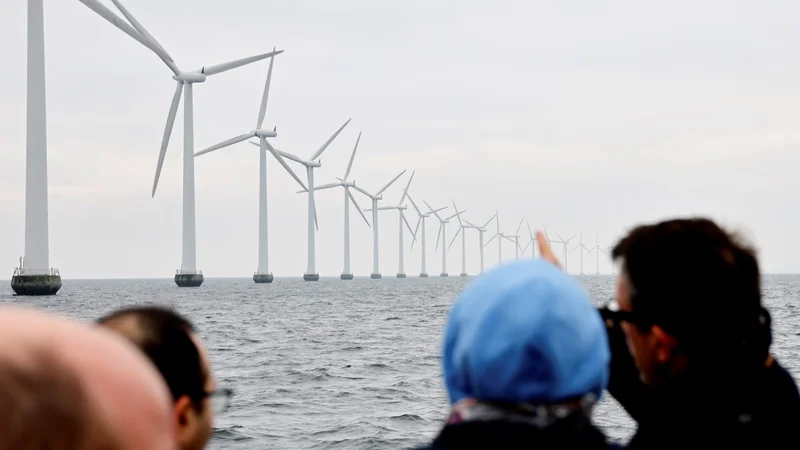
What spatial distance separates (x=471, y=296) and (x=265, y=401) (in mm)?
23054

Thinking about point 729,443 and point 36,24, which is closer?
point 729,443

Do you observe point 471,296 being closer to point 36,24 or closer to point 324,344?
point 324,344

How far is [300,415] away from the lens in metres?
22.4

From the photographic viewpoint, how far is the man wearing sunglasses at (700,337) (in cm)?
283

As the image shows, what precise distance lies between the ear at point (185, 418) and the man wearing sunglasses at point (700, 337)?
133cm

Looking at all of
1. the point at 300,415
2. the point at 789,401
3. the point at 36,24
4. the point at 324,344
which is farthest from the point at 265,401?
the point at 36,24

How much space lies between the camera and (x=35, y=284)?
98375 millimetres

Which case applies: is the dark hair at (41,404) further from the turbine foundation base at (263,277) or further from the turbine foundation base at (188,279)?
the turbine foundation base at (263,277)

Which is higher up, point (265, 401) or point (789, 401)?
point (789, 401)

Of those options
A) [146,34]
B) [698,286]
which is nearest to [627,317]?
[698,286]

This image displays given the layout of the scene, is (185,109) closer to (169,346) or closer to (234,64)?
(234,64)

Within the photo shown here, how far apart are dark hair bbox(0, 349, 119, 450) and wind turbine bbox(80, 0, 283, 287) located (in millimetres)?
81840

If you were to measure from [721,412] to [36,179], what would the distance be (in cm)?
9970

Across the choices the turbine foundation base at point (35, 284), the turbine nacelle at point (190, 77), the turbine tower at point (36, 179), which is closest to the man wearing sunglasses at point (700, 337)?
the turbine tower at point (36, 179)
